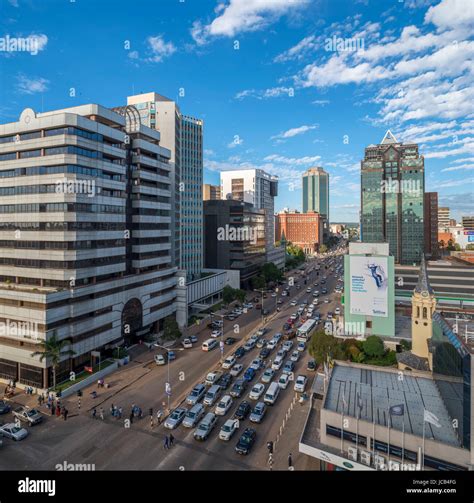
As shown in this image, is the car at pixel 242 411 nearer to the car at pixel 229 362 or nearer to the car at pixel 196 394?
the car at pixel 196 394

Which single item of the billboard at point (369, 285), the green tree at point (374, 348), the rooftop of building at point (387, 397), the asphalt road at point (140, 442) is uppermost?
the billboard at point (369, 285)

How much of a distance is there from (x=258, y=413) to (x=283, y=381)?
687 centimetres

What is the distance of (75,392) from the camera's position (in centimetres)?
3397

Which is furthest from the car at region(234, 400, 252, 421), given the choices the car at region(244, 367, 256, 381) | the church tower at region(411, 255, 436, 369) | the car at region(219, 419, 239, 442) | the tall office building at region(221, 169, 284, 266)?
the tall office building at region(221, 169, 284, 266)

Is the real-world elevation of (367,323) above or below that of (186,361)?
above

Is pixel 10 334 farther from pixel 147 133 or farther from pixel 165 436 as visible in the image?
pixel 147 133

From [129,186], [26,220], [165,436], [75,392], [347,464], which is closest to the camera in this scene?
[347,464]

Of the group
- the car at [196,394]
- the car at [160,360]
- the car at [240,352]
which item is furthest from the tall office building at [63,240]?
the car at [240,352]

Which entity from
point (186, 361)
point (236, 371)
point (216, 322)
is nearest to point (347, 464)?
point (236, 371)

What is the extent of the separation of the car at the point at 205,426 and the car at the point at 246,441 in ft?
9.85

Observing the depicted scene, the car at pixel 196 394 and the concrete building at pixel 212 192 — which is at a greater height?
the concrete building at pixel 212 192

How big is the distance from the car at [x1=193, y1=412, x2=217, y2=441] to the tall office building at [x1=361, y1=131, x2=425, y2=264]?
307 feet

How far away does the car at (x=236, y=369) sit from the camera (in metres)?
37.5

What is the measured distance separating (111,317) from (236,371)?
1779cm
